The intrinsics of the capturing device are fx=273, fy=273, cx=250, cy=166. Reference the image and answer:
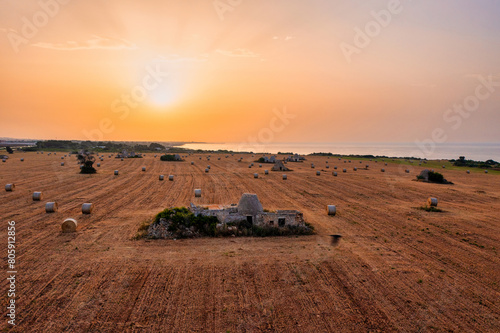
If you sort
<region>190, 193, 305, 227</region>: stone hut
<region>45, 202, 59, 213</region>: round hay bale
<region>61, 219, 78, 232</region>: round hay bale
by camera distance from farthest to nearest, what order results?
<region>45, 202, 59, 213</region>: round hay bale → <region>190, 193, 305, 227</region>: stone hut → <region>61, 219, 78, 232</region>: round hay bale

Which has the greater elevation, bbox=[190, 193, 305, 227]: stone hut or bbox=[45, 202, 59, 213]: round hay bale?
bbox=[190, 193, 305, 227]: stone hut

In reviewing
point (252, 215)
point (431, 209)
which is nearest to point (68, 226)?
point (252, 215)

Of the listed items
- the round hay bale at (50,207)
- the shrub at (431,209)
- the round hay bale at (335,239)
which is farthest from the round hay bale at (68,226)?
the shrub at (431,209)

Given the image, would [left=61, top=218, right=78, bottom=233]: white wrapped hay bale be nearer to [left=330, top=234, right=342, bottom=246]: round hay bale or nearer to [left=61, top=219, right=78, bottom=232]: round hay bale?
[left=61, top=219, right=78, bottom=232]: round hay bale

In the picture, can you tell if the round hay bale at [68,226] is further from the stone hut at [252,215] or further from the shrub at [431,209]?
the shrub at [431,209]

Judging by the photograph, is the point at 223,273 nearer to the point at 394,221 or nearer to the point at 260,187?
the point at 394,221

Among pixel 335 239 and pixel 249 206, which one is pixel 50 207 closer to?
pixel 249 206

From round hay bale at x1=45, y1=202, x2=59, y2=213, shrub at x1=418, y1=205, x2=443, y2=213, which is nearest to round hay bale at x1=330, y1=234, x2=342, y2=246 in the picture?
shrub at x1=418, y1=205, x2=443, y2=213

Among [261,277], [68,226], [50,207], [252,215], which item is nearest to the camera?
[261,277]

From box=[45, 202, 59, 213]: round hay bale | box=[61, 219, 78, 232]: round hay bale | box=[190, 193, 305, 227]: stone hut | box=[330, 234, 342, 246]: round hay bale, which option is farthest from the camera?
box=[45, 202, 59, 213]: round hay bale

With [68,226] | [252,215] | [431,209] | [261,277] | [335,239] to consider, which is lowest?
[261,277]

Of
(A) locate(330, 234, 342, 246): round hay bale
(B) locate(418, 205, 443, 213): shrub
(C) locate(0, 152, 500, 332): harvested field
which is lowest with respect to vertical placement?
(C) locate(0, 152, 500, 332): harvested field

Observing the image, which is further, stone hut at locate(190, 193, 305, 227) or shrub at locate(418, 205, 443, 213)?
shrub at locate(418, 205, 443, 213)

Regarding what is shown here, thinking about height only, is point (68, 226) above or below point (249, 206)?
below
